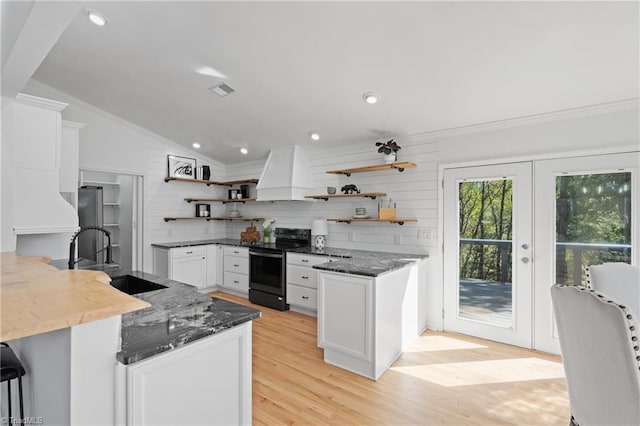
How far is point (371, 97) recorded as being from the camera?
3113 mm

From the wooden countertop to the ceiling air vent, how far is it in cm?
258

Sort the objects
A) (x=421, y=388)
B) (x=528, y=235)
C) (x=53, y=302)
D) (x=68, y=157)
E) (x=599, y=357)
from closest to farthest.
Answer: (x=53, y=302) < (x=599, y=357) < (x=421, y=388) < (x=528, y=235) < (x=68, y=157)

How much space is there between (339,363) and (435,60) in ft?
8.74

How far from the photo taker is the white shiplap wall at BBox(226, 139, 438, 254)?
377cm

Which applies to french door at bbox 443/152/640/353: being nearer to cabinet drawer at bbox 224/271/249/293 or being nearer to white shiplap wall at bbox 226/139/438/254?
white shiplap wall at bbox 226/139/438/254

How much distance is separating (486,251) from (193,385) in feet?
10.5

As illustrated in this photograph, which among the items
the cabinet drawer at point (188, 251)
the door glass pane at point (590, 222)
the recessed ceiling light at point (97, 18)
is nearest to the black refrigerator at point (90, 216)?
the cabinet drawer at point (188, 251)

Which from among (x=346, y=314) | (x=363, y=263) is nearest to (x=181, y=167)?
(x=363, y=263)

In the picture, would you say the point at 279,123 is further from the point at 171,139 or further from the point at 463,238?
the point at 463,238

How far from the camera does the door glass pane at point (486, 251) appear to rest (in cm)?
332

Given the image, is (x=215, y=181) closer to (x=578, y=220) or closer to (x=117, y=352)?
(x=117, y=352)

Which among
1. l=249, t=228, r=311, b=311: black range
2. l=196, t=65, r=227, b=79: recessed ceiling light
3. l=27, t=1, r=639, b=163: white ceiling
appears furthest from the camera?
l=249, t=228, r=311, b=311: black range

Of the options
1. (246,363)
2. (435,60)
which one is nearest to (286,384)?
(246,363)

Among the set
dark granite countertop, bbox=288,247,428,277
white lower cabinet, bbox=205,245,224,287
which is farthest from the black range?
dark granite countertop, bbox=288,247,428,277
